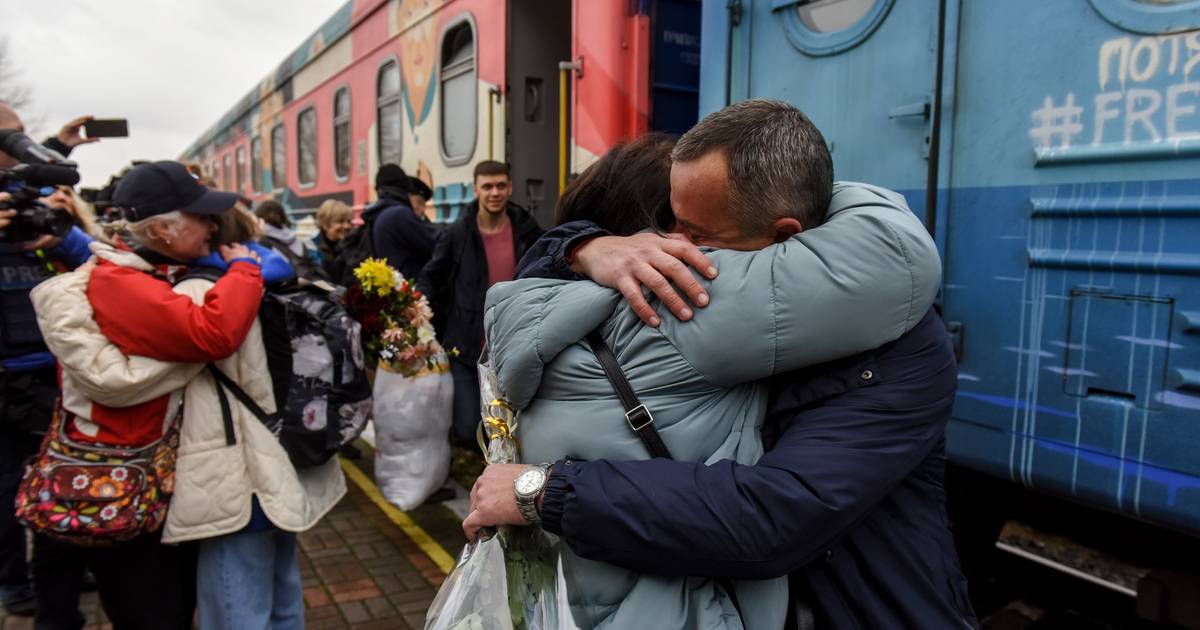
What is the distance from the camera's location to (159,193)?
2.25 metres

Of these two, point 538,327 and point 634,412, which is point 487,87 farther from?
point 634,412

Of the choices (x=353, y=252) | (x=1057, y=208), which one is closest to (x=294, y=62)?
(x=353, y=252)

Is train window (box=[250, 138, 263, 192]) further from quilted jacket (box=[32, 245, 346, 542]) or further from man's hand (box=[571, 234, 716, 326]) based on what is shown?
man's hand (box=[571, 234, 716, 326])

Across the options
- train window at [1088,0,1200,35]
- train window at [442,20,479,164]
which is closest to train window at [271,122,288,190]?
train window at [442,20,479,164]

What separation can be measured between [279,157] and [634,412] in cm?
1071

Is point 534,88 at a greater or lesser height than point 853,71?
greater

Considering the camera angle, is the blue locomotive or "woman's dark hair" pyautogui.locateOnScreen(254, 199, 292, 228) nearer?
the blue locomotive

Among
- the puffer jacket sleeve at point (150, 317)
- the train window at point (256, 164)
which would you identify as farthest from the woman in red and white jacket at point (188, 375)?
the train window at point (256, 164)

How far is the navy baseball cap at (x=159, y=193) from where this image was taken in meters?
2.23

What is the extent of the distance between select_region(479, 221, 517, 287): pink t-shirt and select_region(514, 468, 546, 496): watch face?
10.4 feet

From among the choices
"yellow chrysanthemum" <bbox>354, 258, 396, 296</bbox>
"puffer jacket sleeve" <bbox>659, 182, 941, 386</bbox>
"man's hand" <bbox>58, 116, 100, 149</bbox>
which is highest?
"man's hand" <bbox>58, 116, 100, 149</bbox>

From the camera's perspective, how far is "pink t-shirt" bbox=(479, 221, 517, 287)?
4.36 metres

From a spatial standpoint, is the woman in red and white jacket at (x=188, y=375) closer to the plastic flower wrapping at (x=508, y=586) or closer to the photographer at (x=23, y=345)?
the photographer at (x=23, y=345)


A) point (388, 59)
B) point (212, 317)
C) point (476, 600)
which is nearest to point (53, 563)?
point (212, 317)
